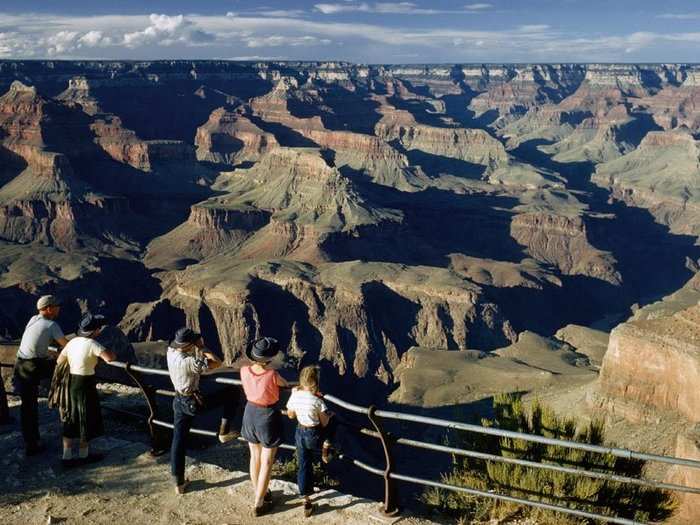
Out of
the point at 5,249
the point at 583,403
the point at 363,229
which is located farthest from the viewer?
the point at 363,229

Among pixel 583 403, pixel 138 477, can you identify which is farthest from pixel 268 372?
pixel 583 403

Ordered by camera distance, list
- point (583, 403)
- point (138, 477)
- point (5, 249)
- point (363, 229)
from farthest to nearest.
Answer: point (363, 229), point (5, 249), point (583, 403), point (138, 477)

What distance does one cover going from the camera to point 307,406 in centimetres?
1182

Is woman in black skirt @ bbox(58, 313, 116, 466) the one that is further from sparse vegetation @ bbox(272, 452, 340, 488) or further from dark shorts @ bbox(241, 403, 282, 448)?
sparse vegetation @ bbox(272, 452, 340, 488)

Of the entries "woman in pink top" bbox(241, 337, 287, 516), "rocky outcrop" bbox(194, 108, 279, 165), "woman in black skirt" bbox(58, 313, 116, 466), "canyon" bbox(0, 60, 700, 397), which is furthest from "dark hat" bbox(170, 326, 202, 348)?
"rocky outcrop" bbox(194, 108, 279, 165)

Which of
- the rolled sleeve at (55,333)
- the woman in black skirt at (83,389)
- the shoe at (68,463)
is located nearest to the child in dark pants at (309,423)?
the woman in black skirt at (83,389)

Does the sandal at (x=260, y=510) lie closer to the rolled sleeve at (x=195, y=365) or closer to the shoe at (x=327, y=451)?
→ the shoe at (x=327, y=451)

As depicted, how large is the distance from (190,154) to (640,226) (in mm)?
100977

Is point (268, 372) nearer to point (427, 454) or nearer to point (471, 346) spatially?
point (427, 454)

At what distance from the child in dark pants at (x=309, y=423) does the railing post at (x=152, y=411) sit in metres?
3.55

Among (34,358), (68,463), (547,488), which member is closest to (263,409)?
(68,463)

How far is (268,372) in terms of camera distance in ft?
39.5

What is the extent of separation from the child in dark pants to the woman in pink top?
1.08 ft

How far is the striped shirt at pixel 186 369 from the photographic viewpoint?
41.4 ft
